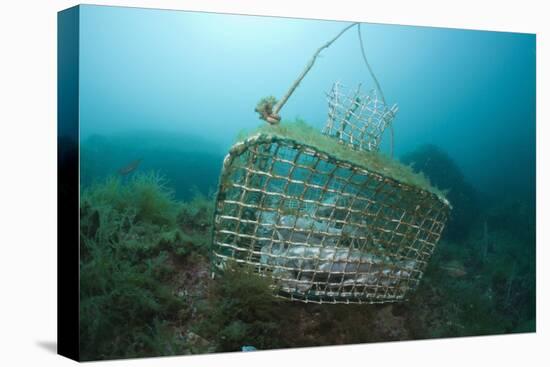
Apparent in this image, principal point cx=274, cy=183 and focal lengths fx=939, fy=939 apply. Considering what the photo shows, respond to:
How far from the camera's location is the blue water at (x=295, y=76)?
6.62m

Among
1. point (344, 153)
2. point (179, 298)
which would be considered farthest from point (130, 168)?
point (344, 153)

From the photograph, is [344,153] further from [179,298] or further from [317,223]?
[179,298]

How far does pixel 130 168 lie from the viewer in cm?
670

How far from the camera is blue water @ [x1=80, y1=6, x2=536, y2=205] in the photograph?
6621 mm

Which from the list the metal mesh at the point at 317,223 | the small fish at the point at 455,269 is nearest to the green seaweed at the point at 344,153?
the metal mesh at the point at 317,223

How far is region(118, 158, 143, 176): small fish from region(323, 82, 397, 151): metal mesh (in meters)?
1.49

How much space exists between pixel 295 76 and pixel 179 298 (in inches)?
74.7

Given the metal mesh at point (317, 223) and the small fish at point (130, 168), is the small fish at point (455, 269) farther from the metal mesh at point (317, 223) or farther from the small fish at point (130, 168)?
the small fish at point (130, 168)

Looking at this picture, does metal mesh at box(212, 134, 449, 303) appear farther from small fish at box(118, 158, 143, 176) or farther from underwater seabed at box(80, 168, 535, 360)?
small fish at box(118, 158, 143, 176)

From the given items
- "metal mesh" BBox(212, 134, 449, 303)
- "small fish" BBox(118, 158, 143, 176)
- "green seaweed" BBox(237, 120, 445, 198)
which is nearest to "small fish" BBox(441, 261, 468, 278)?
"metal mesh" BBox(212, 134, 449, 303)

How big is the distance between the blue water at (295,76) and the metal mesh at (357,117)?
3.0 inches

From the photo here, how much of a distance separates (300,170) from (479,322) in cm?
226

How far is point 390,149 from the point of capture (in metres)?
7.55

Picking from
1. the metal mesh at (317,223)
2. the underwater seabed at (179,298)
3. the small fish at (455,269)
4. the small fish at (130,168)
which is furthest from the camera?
the small fish at (455,269)
